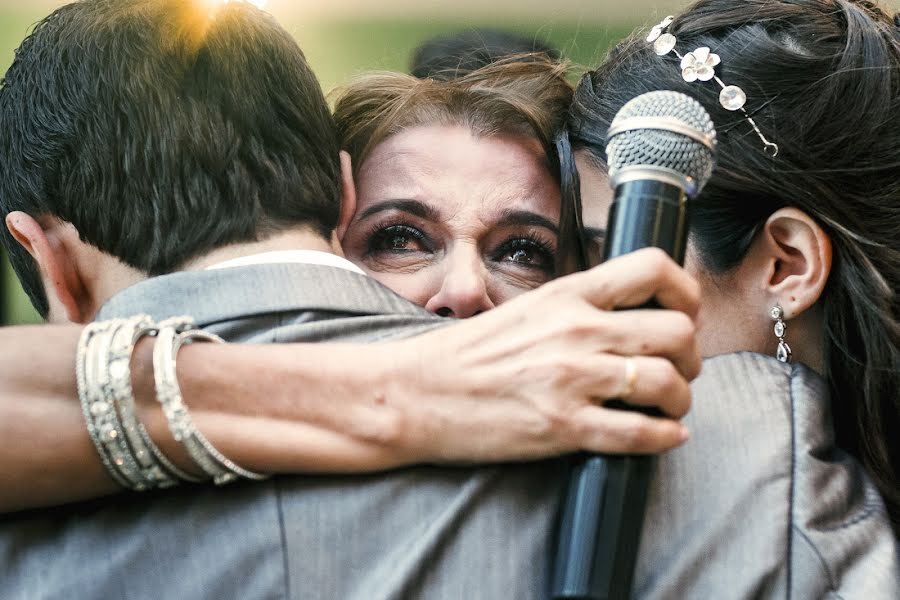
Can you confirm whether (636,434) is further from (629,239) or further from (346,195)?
(346,195)

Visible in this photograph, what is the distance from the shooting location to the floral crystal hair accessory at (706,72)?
1.97 meters

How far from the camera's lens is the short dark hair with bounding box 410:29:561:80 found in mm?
2887

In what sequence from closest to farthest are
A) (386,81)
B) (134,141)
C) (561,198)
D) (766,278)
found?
(134,141), (766,278), (561,198), (386,81)

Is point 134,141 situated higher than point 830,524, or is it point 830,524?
point 134,141

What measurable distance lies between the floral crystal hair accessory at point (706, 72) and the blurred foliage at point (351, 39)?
4.17 meters

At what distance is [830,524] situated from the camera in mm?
1379

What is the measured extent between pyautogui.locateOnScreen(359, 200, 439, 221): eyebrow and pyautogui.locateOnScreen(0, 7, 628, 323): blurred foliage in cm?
386

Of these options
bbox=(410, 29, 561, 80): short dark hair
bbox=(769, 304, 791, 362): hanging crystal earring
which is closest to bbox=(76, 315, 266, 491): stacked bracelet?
bbox=(769, 304, 791, 362): hanging crystal earring

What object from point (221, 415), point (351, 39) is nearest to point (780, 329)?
point (221, 415)

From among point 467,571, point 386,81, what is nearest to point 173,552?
point 467,571

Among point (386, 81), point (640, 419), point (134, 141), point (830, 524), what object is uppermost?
point (386, 81)

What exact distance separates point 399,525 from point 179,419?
278mm

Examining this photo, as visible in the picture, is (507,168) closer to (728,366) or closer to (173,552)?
(728,366)

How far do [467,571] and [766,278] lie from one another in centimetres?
96
